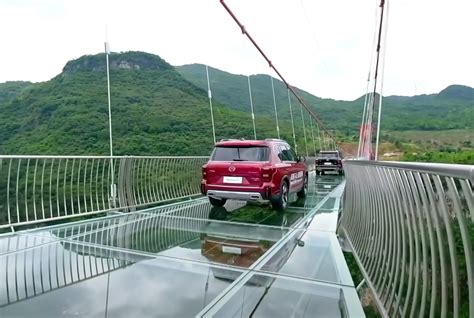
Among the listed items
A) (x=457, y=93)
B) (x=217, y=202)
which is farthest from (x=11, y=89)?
(x=457, y=93)

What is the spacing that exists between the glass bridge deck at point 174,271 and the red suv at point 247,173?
1372 mm

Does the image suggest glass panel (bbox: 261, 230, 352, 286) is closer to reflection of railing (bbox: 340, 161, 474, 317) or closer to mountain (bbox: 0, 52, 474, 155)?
reflection of railing (bbox: 340, 161, 474, 317)

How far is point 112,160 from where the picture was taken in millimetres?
7672

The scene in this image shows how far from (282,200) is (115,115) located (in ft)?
63.0

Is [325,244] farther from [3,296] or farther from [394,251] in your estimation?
[3,296]

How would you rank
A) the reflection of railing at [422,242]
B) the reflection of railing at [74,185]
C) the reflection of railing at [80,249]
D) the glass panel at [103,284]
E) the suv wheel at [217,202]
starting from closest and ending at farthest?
the reflection of railing at [422,242] < the glass panel at [103,284] < the reflection of railing at [80,249] < the reflection of railing at [74,185] < the suv wheel at [217,202]

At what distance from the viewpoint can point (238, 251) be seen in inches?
190

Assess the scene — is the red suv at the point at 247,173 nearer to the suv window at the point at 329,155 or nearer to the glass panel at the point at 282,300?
the glass panel at the point at 282,300

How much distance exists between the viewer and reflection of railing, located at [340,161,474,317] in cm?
173

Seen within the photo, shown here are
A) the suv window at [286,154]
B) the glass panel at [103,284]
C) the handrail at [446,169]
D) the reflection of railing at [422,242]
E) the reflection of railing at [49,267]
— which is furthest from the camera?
the suv window at [286,154]

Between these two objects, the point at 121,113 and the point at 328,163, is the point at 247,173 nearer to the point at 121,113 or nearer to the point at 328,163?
the point at 328,163

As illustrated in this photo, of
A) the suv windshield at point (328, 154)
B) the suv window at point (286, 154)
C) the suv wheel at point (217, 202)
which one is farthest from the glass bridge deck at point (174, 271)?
the suv windshield at point (328, 154)

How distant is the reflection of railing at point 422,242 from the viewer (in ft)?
5.67

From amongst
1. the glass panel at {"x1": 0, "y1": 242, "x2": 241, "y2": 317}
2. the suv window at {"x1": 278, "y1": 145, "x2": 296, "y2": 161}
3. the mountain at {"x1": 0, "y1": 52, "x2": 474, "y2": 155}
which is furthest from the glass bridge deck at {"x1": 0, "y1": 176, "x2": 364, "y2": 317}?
the mountain at {"x1": 0, "y1": 52, "x2": 474, "y2": 155}
